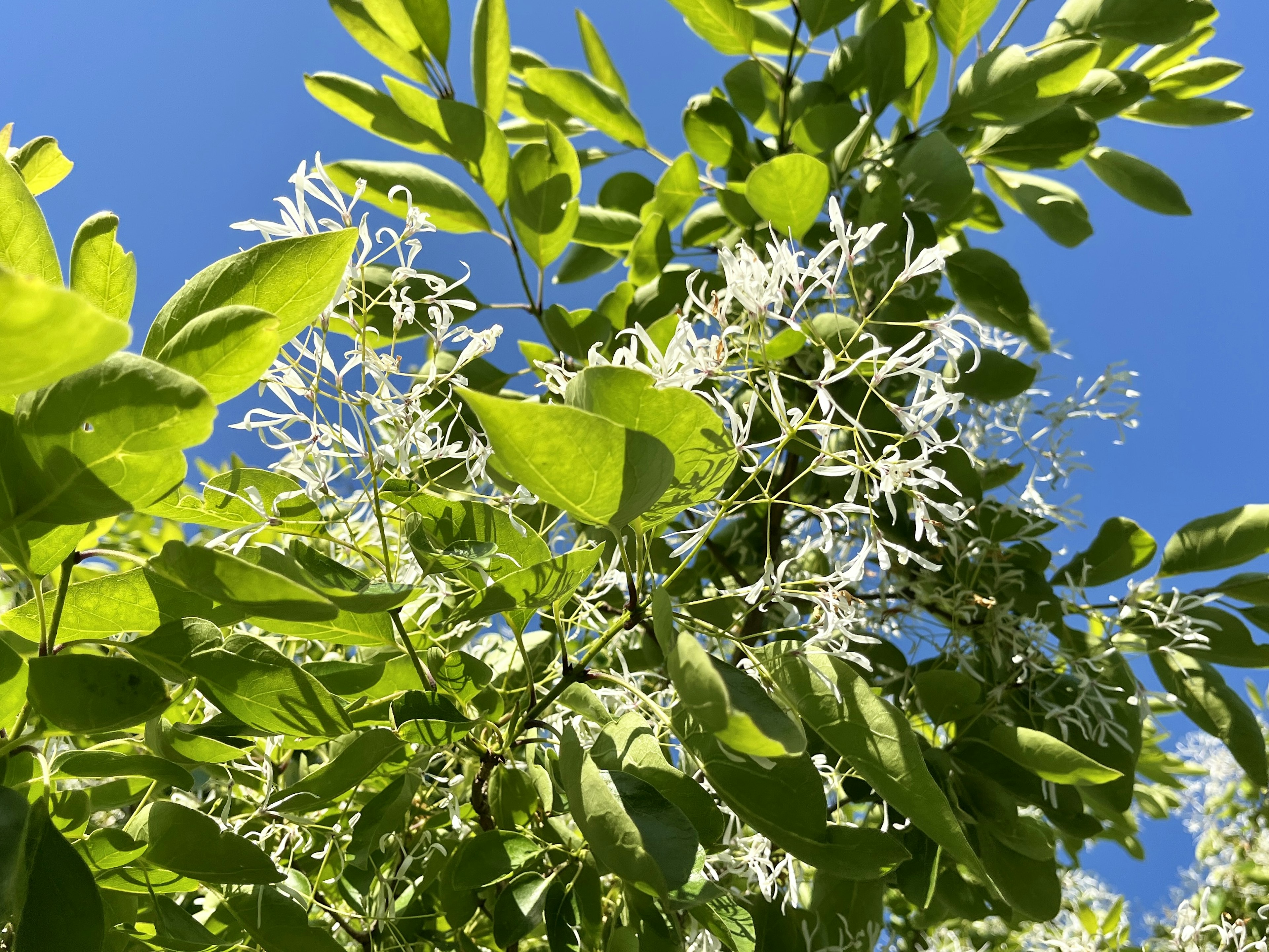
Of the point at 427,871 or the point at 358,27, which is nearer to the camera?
the point at 427,871

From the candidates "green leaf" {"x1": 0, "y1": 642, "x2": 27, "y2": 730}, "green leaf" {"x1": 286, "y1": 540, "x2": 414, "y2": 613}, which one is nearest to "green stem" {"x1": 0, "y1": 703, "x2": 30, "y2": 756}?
"green leaf" {"x1": 0, "y1": 642, "x2": 27, "y2": 730}

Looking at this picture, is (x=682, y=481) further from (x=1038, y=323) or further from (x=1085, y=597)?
(x=1038, y=323)

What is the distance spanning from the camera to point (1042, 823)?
27.1 inches

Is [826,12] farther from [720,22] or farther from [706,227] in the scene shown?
[706,227]

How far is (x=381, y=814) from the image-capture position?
15.1 inches

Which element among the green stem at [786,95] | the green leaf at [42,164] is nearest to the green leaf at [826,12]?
the green stem at [786,95]

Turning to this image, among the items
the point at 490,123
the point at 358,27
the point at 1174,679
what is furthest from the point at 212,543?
the point at 1174,679

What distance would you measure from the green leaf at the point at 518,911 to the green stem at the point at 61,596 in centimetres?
23

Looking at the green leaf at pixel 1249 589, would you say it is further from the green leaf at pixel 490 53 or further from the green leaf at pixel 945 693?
the green leaf at pixel 490 53

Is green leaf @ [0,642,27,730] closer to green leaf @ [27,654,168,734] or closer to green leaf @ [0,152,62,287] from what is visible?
green leaf @ [27,654,168,734]

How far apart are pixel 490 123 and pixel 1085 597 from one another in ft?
1.81

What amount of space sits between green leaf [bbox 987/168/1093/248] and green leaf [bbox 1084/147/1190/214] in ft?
0.11

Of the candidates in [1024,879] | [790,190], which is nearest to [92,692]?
[790,190]

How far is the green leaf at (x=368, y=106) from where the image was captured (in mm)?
636
